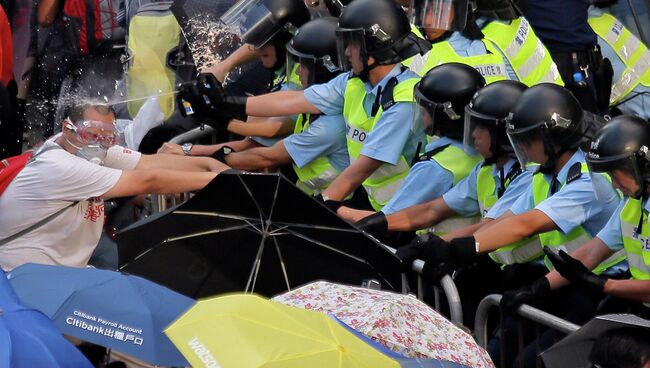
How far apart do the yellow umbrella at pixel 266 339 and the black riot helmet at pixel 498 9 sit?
14.0ft

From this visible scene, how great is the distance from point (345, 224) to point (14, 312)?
6.46ft

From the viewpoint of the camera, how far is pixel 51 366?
5340 millimetres

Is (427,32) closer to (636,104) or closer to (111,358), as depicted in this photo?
(636,104)

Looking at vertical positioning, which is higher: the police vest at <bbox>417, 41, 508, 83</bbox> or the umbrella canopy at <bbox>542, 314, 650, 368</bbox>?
the umbrella canopy at <bbox>542, 314, 650, 368</bbox>

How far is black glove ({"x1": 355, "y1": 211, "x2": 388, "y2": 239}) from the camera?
8.17m

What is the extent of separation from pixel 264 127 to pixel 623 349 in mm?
4279

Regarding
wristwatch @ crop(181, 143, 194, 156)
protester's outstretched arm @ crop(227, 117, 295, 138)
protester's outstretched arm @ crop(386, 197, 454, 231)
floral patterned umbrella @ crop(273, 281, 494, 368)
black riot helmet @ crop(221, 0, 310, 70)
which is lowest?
wristwatch @ crop(181, 143, 194, 156)

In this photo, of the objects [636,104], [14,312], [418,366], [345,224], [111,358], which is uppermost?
[14,312]

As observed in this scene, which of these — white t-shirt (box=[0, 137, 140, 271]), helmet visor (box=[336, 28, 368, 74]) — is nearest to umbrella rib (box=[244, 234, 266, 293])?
white t-shirt (box=[0, 137, 140, 271])

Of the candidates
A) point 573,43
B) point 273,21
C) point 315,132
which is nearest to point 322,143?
point 315,132

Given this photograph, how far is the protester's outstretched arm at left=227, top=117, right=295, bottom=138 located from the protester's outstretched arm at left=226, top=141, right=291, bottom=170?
0.41 feet

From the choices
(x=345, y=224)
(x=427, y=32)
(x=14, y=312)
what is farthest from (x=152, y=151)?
(x=14, y=312)


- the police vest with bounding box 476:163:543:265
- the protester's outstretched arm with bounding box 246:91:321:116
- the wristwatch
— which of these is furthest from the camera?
the wristwatch

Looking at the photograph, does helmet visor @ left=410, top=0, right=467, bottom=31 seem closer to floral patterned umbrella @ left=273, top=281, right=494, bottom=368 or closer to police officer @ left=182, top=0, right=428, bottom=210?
police officer @ left=182, top=0, right=428, bottom=210
